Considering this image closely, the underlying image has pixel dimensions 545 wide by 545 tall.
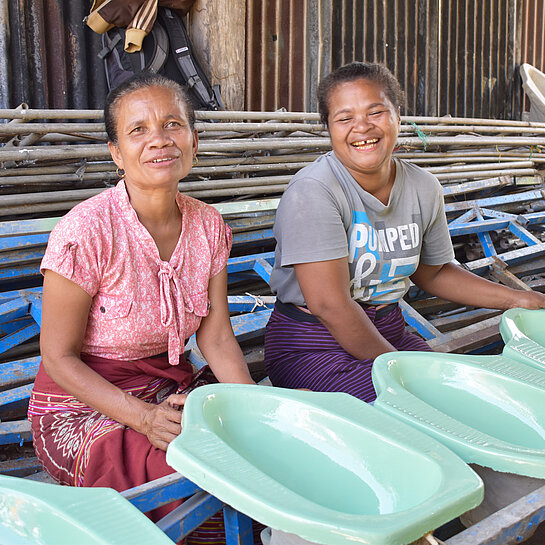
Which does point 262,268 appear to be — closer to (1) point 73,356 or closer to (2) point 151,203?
(2) point 151,203

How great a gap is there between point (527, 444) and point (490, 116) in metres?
5.87

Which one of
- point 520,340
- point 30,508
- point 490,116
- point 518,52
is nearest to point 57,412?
point 30,508

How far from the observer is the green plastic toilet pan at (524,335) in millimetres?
1482

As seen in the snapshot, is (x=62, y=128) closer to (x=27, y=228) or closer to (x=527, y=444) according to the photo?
(x=27, y=228)

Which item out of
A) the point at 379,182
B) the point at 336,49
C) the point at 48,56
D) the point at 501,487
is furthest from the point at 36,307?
the point at 336,49

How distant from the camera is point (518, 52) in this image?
6.71 metres

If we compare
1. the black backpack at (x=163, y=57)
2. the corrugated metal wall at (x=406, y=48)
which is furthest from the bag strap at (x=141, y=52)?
the corrugated metal wall at (x=406, y=48)

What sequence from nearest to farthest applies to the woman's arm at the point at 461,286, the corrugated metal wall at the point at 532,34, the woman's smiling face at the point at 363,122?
the woman's smiling face at the point at 363,122, the woman's arm at the point at 461,286, the corrugated metal wall at the point at 532,34

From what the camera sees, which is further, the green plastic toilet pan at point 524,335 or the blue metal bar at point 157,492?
the green plastic toilet pan at point 524,335

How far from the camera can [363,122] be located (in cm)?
194

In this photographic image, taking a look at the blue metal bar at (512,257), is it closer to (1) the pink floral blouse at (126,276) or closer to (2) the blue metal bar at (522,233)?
(2) the blue metal bar at (522,233)

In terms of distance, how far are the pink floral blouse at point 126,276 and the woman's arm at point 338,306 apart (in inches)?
12.8

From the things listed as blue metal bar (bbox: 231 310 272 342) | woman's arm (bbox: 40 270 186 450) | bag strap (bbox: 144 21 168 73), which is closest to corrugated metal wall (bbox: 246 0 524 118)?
bag strap (bbox: 144 21 168 73)

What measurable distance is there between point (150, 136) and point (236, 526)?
3.24 ft
